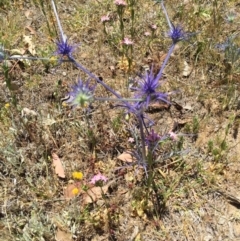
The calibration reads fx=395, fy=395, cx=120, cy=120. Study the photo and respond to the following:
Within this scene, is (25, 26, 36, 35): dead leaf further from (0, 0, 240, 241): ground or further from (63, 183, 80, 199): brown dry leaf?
(63, 183, 80, 199): brown dry leaf

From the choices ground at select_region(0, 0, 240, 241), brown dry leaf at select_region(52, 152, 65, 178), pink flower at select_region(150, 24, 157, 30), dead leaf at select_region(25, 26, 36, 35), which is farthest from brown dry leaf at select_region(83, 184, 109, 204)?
dead leaf at select_region(25, 26, 36, 35)

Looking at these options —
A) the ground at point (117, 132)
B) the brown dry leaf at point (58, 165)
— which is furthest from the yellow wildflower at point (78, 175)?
the brown dry leaf at point (58, 165)

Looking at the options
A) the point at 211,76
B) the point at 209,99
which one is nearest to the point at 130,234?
the point at 209,99

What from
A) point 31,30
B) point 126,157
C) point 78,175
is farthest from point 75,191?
point 31,30

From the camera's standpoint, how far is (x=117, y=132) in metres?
2.23

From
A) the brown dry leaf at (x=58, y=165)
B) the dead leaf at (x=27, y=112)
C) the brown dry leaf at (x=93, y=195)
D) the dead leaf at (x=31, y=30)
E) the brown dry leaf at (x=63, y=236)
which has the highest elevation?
the dead leaf at (x=31, y=30)

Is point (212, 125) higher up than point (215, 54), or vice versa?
point (215, 54)

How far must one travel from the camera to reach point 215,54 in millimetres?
2506

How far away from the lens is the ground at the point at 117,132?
6.34ft

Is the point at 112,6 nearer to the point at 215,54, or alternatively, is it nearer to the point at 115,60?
the point at 115,60

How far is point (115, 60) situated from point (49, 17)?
63cm

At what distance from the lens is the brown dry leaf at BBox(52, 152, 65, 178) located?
2085 millimetres

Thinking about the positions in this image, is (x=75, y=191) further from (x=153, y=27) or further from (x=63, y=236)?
(x=153, y=27)

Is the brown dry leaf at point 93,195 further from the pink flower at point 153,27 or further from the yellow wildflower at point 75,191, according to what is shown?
the pink flower at point 153,27
